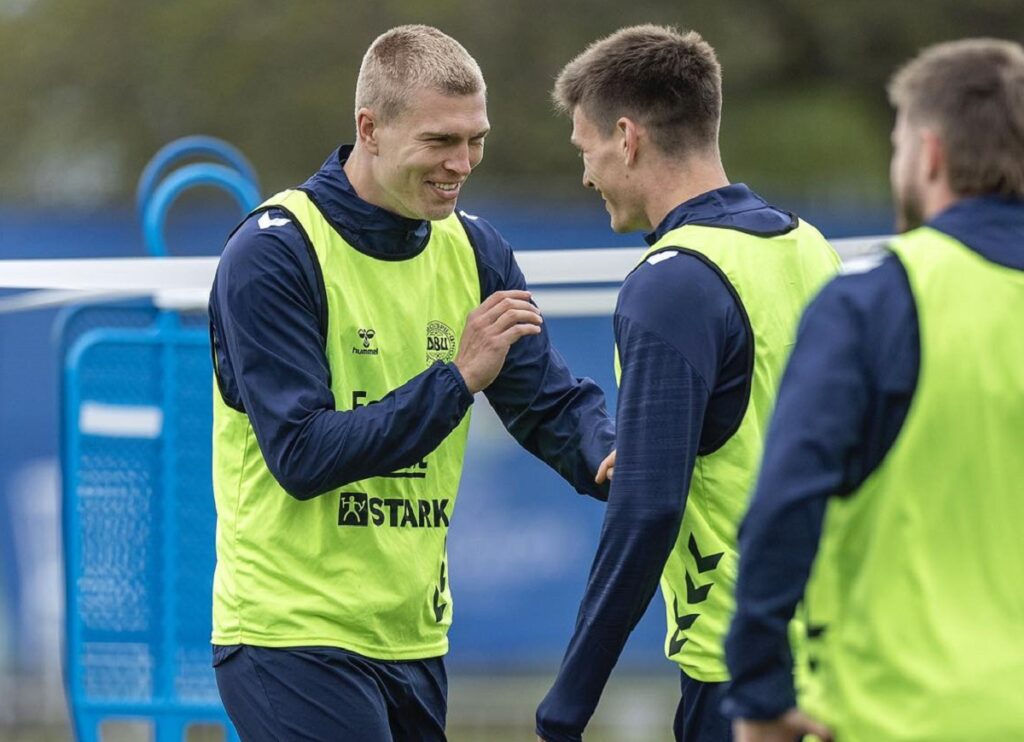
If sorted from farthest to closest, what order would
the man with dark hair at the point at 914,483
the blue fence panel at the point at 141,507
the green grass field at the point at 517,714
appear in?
the green grass field at the point at 517,714, the blue fence panel at the point at 141,507, the man with dark hair at the point at 914,483

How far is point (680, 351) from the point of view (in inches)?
132

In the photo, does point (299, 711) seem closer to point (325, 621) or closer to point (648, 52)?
point (325, 621)

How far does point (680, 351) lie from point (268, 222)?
1.04 meters

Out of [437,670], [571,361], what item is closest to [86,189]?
[571,361]

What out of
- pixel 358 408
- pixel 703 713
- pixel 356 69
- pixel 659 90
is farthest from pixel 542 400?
pixel 356 69

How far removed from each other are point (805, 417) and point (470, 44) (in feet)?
47.5

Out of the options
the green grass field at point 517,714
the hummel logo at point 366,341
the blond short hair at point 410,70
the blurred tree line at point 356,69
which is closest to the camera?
the hummel logo at point 366,341

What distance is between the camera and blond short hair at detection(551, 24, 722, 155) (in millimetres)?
3738

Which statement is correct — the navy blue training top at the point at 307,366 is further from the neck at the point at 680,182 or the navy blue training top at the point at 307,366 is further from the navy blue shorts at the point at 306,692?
the neck at the point at 680,182

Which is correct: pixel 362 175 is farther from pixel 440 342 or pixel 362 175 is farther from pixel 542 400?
pixel 542 400

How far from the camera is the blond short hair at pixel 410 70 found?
4.05 meters

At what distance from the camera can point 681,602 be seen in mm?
3600

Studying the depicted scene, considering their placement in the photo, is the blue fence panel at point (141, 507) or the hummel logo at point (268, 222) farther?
the blue fence panel at point (141, 507)

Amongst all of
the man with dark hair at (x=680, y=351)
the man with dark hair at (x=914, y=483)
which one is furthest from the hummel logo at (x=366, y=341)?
the man with dark hair at (x=914, y=483)
